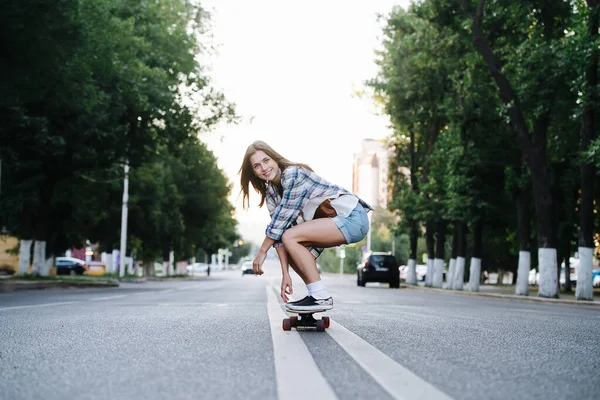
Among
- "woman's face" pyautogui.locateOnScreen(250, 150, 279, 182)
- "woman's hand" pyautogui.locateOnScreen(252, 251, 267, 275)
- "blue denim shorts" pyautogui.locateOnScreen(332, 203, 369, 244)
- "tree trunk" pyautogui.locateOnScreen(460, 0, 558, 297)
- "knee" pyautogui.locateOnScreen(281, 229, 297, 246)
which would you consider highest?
"tree trunk" pyautogui.locateOnScreen(460, 0, 558, 297)

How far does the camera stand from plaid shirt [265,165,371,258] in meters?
6.91

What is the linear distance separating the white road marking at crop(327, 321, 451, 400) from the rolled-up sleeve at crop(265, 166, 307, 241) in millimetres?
1085

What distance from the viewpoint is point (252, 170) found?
7.18 metres

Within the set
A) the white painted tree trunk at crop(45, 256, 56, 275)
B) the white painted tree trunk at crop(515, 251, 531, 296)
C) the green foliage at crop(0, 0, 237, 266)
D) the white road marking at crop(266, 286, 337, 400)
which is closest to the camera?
the white road marking at crop(266, 286, 337, 400)

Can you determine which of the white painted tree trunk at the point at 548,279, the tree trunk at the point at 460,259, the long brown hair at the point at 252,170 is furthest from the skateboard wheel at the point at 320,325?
the tree trunk at the point at 460,259

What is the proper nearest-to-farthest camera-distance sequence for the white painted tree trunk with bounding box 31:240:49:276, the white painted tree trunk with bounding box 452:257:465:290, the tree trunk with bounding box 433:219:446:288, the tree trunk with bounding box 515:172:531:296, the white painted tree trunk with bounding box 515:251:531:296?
the white painted tree trunk with bounding box 515:251:531:296 → the tree trunk with bounding box 515:172:531:296 → the white painted tree trunk with bounding box 31:240:49:276 → the white painted tree trunk with bounding box 452:257:465:290 → the tree trunk with bounding box 433:219:446:288

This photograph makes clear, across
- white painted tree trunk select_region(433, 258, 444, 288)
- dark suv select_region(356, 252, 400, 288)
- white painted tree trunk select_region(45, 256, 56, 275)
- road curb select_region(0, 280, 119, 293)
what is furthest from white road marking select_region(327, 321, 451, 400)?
white painted tree trunk select_region(433, 258, 444, 288)

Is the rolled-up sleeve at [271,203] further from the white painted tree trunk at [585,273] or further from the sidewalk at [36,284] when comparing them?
the white painted tree trunk at [585,273]

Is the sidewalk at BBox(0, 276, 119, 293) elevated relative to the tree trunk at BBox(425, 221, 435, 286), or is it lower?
lower

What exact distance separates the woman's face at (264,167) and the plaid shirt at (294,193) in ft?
0.30

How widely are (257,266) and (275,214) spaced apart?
46 centimetres

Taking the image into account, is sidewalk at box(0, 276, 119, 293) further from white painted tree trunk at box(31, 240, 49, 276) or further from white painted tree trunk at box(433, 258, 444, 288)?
white painted tree trunk at box(433, 258, 444, 288)

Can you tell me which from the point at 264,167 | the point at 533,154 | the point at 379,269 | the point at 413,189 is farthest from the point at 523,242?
the point at 264,167

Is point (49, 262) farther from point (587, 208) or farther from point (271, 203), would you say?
point (271, 203)
